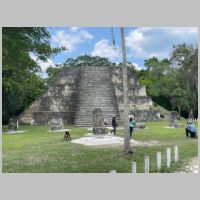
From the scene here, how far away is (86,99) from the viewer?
2442 cm

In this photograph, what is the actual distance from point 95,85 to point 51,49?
1454cm

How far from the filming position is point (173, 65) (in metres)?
25.9

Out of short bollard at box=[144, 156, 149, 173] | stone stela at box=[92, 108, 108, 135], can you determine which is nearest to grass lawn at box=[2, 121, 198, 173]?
short bollard at box=[144, 156, 149, 173]

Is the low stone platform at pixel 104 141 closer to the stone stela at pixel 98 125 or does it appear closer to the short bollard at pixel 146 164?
the stone stela at pixel 98 125

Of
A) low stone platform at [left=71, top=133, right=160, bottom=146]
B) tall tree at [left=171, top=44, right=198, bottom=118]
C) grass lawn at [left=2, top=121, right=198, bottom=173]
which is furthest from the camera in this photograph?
tall tree at [left=171, top=44, right=198, bottom=118]

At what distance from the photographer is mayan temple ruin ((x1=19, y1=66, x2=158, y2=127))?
77.0 feet

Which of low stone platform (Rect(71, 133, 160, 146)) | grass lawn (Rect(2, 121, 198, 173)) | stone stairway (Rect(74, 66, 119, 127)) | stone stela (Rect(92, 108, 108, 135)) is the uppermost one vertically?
stone stairway (Rect(74, 66, 119, 127))

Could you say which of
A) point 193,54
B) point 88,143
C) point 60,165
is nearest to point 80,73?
point 193,54

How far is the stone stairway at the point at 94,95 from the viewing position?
892 inches

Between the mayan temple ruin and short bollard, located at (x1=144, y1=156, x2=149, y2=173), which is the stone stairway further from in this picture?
short bollard, located at (x1=144, y1=156, x2=149, y2=173)

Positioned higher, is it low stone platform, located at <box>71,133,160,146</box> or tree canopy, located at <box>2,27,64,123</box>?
tree canopy, located at <box>2,27,64,123</box>

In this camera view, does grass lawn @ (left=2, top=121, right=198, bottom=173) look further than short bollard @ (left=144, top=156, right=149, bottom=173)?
Yes

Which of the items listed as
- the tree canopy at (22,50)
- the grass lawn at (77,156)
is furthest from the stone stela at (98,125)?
the tree canopy at (22,50)

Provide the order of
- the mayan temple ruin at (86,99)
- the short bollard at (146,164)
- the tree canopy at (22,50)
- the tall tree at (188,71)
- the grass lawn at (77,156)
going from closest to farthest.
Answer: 1. the short bollard at (146,164)
2. the grass lawn at (77,156)
3. the tree canopy at (22,50)
4. the tall tree at (188,71)
5. the mayan temple ruin at (86,99)
